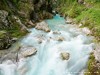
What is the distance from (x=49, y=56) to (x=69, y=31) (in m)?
7.88

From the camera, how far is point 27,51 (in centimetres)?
1912

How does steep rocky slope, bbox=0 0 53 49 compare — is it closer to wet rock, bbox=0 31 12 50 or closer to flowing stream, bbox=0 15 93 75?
wet rock, bbox=0 31 12 50

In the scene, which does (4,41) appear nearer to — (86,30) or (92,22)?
(86,30)

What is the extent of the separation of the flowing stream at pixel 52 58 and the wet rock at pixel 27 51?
13.8 inches

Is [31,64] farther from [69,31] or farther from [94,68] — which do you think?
[69,31]

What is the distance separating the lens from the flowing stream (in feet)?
56.0

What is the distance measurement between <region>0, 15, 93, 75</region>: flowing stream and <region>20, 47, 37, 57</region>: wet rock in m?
0.35

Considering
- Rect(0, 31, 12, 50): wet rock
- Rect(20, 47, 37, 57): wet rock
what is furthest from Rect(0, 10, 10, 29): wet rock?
Rect(20, 47, 37, 57): wet rock

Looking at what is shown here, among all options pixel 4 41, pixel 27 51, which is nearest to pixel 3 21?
pixel 4 41

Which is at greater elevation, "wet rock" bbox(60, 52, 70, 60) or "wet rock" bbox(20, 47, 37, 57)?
"wet rock" bbox(20, 47, 37, 57)

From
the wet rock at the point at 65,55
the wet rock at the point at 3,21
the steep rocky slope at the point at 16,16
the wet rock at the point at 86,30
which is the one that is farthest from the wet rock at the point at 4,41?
the wet rock at the point at 86,30

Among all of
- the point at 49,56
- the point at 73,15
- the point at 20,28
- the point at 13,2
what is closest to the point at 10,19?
the point at 20,28

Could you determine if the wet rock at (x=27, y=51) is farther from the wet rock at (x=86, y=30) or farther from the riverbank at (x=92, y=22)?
the wet rock at (x=86, y=30)

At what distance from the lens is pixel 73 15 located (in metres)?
37.7
